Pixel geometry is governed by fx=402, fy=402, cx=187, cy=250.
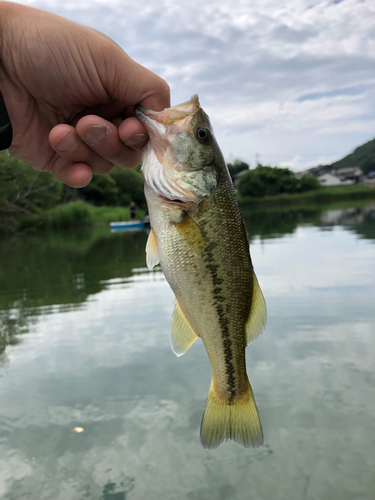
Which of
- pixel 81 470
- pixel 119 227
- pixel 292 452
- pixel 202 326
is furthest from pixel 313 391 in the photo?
pixel 119 227

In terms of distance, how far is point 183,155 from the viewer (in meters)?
2.08

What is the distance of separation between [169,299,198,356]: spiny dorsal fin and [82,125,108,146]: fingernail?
1.18 m

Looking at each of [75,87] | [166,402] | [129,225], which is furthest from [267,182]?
[75,87]

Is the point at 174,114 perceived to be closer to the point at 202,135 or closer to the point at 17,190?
the point at 202,135

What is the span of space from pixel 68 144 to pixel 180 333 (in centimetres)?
142

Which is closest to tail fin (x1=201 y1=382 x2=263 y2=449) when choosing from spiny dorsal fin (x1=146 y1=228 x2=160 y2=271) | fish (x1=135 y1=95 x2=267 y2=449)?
fish (x1=135 y1=95 x2=267 y2=449)

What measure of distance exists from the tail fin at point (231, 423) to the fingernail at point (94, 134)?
5.66ft

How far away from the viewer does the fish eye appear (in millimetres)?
2088

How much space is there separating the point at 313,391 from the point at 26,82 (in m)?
4.60

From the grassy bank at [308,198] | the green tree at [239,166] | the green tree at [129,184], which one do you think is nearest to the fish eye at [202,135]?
the grassy bank at [308,198]

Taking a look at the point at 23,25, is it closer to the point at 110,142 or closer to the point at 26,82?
the point at 26,82

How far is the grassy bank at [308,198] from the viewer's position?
201ft

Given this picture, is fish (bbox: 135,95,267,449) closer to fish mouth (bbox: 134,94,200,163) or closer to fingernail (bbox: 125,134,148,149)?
fish mouth (bbox: 134,94,200,163)

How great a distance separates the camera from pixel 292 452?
407cm
